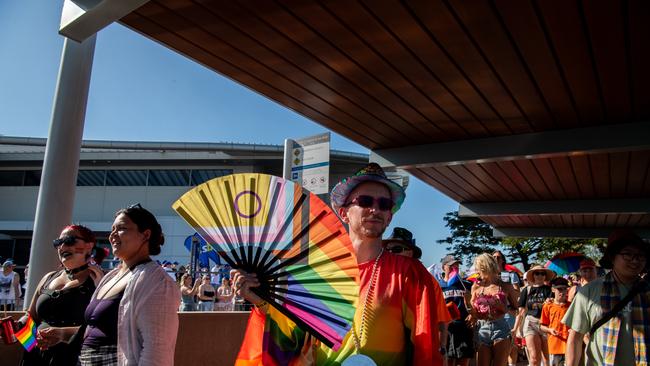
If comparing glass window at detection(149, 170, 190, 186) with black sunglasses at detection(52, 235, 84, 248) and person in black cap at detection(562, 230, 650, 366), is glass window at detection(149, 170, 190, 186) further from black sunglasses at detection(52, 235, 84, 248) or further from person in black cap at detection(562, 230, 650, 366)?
person in black cap at detection(562, 230, 650, 366)

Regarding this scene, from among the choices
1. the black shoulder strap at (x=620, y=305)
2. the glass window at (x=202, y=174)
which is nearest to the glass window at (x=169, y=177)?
the glass window at (x=202, y=174)

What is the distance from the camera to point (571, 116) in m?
6.57

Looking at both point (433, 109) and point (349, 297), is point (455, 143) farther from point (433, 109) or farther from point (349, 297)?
point (349, 297)

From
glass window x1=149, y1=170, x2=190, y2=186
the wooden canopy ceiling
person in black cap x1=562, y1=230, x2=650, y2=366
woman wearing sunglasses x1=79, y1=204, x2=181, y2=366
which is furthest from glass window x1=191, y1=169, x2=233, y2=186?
person in black cap x1=562, y1=230, x2=650, y2=366

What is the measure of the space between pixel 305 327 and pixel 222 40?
3.25 metres

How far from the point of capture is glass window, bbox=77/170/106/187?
3841 cm

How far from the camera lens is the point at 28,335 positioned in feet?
13.5

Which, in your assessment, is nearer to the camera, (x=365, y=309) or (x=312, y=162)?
(x=365, y=309)

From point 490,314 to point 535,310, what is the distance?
288cm

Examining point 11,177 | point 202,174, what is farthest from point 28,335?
point 11,177

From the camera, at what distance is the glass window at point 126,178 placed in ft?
125

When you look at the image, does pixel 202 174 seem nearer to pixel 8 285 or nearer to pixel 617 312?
pixel 8 285

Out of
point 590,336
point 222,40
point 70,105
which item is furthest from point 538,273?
point 70,105

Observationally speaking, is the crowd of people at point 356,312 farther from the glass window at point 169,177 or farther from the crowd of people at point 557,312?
the glass window at point 169,177
